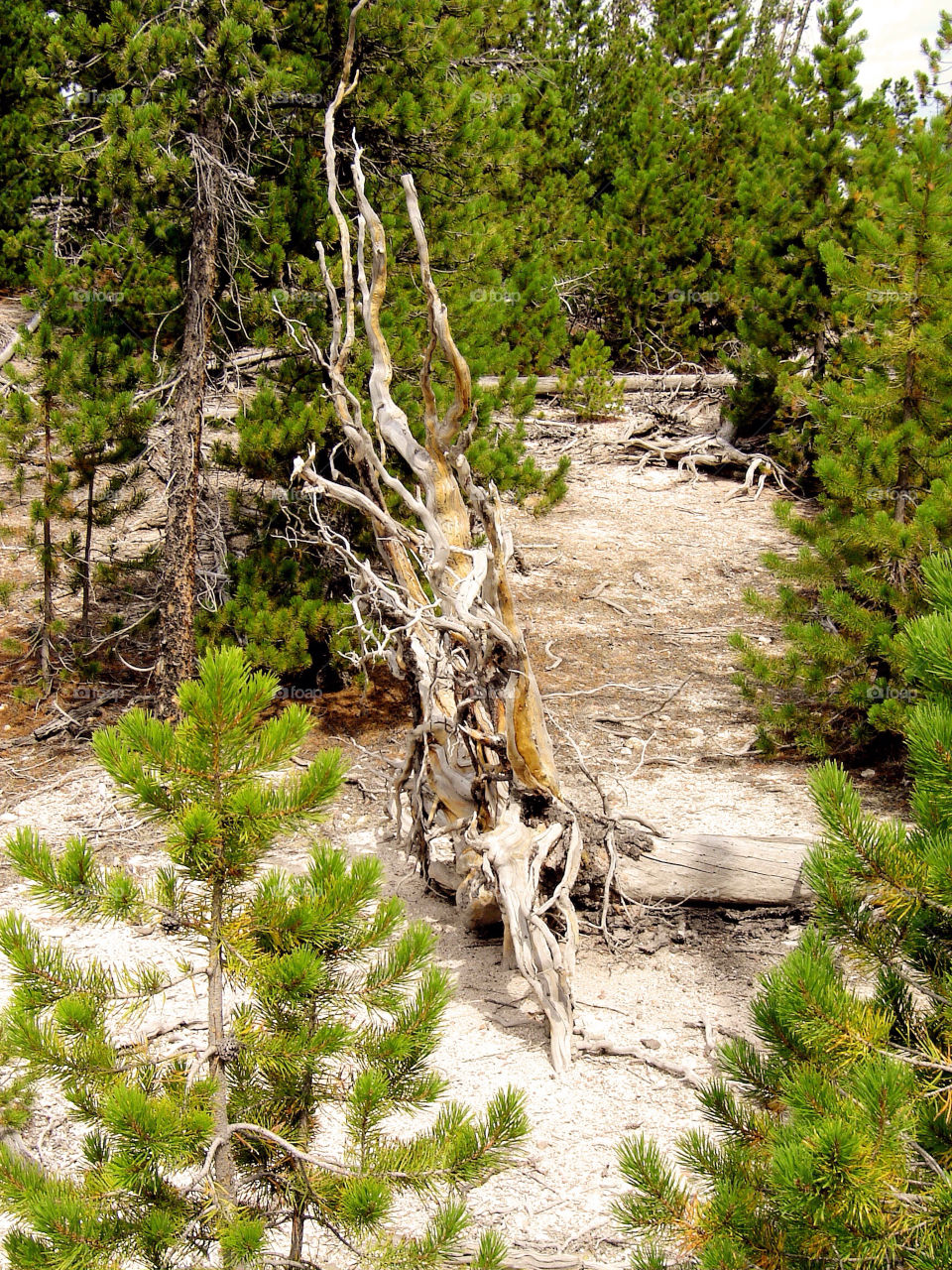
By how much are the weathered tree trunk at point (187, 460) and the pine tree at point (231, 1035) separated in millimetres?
4677

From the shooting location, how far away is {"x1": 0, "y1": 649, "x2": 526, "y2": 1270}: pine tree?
6.55 feet

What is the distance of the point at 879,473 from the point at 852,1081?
4.97 meters

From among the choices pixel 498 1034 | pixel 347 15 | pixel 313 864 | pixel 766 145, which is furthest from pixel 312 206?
pixel 766 145

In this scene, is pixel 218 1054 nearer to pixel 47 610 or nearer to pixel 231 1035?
pixel 231 1035

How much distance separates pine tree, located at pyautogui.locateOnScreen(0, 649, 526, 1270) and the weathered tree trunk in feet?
15.3

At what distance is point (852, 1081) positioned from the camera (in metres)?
1.96

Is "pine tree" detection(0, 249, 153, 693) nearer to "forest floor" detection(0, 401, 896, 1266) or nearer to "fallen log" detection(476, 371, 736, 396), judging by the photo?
"forest floor" detection(0, 401, 896, 1266)

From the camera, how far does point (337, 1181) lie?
2338mm

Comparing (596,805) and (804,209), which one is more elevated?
(804,209)
